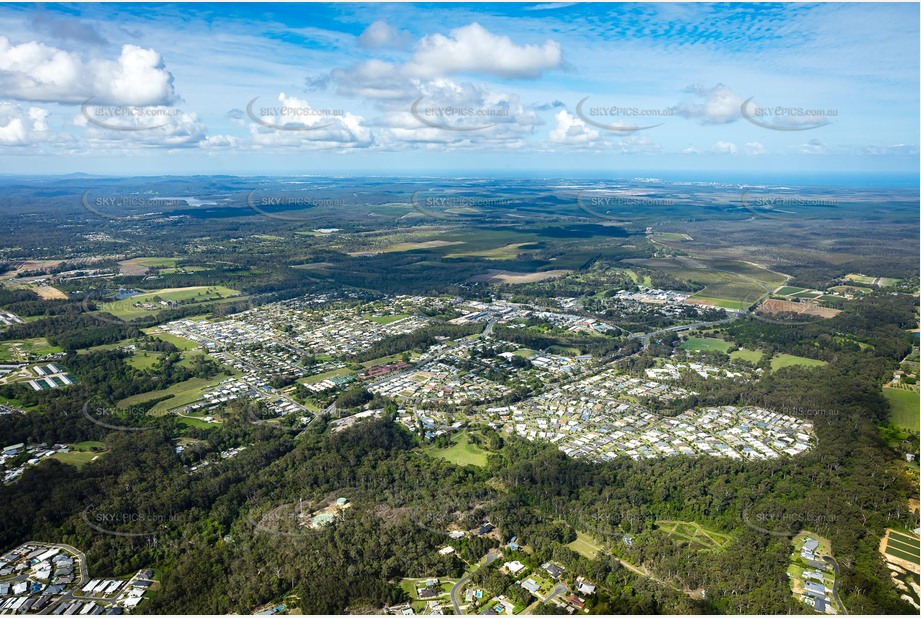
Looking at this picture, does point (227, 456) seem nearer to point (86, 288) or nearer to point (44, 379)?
point (44, 379)

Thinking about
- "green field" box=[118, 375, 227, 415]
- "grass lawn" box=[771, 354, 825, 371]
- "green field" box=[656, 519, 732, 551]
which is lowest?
"green field" box=[656, 519, 732, 551]

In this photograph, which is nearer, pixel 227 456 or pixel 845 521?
pixel 845 521

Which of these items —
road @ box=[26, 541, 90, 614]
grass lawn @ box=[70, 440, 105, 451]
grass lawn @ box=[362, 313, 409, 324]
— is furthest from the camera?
grass lawn @ box=[362, 313, 409, 324]

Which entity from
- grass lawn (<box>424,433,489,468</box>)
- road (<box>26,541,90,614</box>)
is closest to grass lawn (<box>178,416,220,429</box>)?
road (<box>26,541,90,614</box>)

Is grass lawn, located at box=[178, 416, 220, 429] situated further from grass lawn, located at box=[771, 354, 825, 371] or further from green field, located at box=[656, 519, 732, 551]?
grass lawn, located at box=[771, 354, 825, 371]

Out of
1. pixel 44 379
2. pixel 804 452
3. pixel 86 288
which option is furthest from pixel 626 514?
pixel 86 288

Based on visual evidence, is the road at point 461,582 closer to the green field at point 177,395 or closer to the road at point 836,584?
the road at point 836,584

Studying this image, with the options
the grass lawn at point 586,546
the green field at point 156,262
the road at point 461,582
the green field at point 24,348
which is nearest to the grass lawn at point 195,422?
the road at point 461,582
